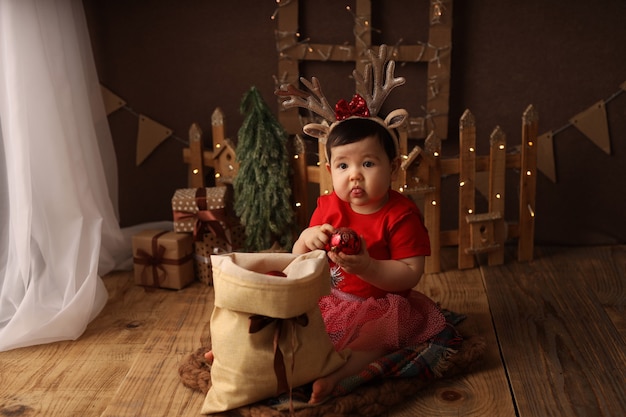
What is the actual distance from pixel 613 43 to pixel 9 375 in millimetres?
2570

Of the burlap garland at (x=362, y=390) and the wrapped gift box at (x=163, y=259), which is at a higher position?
the wrapped gift box at (x=163, y=259)

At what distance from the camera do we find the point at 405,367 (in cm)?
194

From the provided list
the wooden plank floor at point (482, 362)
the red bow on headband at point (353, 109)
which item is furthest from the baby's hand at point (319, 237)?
the wooden plank floor at point (482, 362)

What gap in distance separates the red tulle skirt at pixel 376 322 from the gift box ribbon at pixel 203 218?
2.33ft

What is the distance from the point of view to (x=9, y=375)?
2.04m

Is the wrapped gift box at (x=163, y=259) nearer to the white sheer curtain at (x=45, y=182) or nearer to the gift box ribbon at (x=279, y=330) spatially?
the white sheer curtain at (x=45, y=182)

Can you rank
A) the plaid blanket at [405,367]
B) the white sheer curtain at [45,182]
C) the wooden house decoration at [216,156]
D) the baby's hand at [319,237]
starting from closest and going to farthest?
the plaid blanket at [405,367] < the baby's hand at [319,237] < the white sheer curtain at [45,182] < the wooden house decoration at [216,156]

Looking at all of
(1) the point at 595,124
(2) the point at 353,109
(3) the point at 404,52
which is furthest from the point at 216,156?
(1) the point at 595,124

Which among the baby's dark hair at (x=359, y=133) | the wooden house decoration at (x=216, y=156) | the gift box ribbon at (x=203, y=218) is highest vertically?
the baby's dark hair at (x=359, y=133)

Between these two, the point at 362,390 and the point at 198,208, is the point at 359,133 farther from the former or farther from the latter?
the point at 198,208

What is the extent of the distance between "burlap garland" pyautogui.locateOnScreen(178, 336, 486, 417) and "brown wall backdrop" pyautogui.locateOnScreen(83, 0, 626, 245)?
124cm

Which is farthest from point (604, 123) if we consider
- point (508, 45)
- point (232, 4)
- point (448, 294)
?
point (232, 4)

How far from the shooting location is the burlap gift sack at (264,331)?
66.5 inches

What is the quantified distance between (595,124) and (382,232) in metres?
1.43
